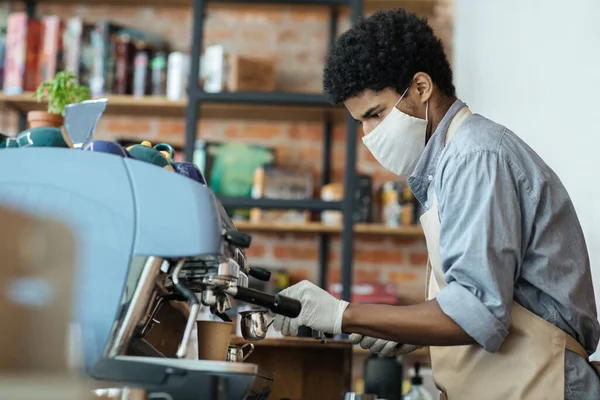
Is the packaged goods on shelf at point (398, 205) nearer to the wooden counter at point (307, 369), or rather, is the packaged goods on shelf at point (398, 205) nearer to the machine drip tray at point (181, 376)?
the wooden counter at point (307, 369)

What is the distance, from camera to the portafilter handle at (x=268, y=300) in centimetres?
129

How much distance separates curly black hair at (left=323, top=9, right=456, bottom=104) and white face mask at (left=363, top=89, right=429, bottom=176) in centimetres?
6

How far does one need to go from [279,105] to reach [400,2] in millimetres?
783

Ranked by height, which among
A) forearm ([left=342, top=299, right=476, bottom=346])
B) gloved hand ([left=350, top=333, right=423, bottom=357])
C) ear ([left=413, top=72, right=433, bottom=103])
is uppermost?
ear ([left=413, top=72, right=433, bottom=103])

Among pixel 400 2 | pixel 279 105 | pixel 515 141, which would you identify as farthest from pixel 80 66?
pixel 515 141

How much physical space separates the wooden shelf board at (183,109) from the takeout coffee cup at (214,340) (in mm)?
2305

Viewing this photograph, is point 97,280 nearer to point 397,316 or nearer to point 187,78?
point 397,316

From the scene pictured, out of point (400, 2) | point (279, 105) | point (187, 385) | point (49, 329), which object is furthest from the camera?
point (400, 2)

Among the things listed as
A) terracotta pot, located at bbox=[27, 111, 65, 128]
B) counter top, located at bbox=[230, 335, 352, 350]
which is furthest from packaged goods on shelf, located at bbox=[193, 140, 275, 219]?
terracotta pot, located at bbox=[27, 111, 65, 128]

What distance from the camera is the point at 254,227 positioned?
3.77m

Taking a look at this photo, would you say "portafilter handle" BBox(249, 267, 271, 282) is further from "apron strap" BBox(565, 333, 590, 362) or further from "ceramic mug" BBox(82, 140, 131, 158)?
"apron strap" BBox(565, 333, 590, 362)

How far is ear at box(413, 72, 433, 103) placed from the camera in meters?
1.74

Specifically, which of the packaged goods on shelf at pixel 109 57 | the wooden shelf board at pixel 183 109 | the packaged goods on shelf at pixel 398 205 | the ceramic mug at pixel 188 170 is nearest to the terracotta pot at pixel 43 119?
the ceramic mug at pixel 188 170

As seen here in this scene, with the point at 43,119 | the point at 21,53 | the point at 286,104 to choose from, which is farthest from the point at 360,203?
the point at 43,119
